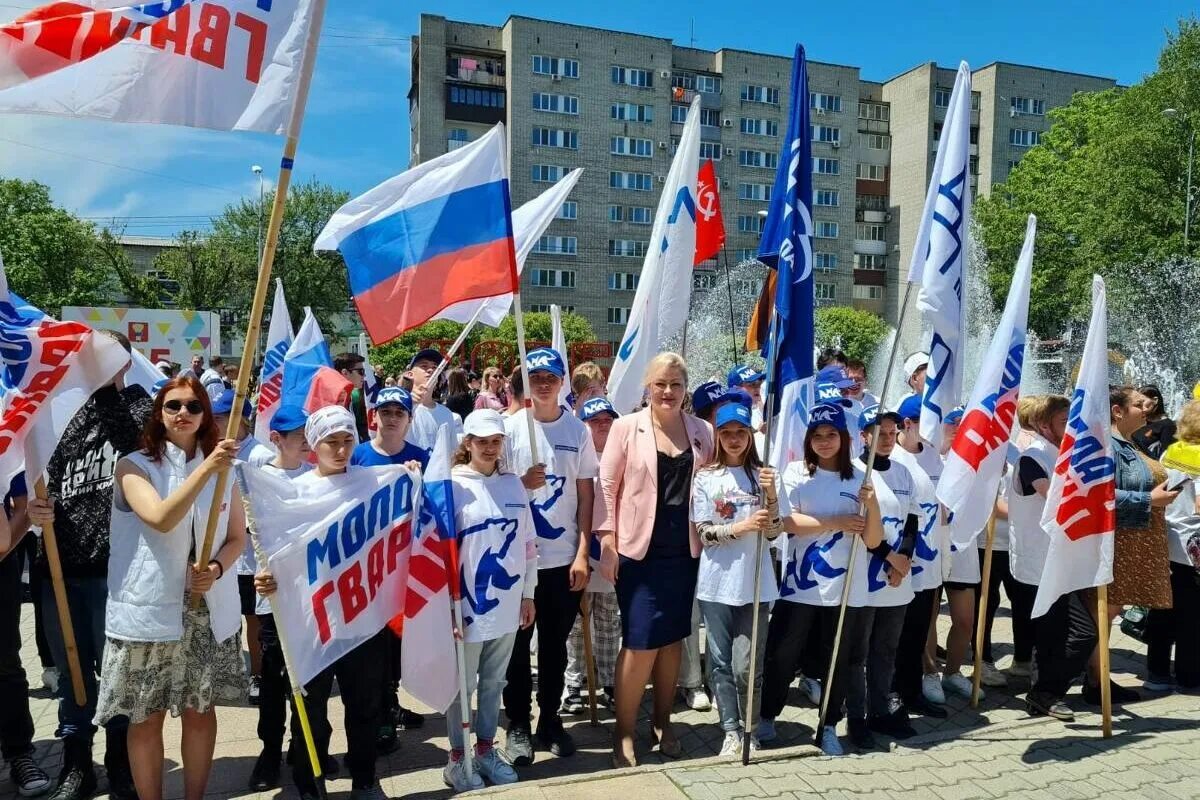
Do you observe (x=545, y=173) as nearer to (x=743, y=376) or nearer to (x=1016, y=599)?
(x=743, y=376)

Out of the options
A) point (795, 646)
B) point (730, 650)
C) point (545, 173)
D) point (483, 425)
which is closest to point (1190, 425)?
point (795, 646)

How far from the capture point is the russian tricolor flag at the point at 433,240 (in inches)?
189

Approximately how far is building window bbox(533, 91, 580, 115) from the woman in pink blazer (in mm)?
53889

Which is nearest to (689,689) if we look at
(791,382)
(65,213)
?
(791,382)

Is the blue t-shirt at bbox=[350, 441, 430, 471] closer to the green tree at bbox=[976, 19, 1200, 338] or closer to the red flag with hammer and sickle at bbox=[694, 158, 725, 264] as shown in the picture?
the red flag with hammer and sickle at bbox=[694, 158, 725, 264]

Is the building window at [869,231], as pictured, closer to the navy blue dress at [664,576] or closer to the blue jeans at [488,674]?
the navy blue dress at [664,576]

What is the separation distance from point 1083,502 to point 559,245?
52.1 m

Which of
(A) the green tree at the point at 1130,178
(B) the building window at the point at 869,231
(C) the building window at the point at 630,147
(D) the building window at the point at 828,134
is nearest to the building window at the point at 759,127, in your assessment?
(D) the building window at the point at 828,134

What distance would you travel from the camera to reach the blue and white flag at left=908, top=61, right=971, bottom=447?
17.7ft

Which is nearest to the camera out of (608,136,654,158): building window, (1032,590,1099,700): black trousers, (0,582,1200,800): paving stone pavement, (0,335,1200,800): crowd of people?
(0,335,1200,800): crowd of people

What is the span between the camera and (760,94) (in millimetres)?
62188

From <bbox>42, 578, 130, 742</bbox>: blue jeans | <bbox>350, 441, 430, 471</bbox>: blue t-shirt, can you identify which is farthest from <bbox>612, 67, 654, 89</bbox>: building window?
<bbox>42, 578, 130, 742</bbox>: blue jeans

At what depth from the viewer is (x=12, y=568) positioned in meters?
4.70

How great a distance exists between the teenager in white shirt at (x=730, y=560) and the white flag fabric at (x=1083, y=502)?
1.73m
